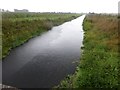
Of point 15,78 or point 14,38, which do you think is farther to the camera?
point 14,38

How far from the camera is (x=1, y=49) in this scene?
926 inches

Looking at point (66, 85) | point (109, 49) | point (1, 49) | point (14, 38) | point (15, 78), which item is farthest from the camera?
point (14, 38)

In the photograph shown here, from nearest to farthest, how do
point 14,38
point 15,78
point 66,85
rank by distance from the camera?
point 66,85
point 15,78
point 14,38

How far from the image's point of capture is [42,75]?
54.7 ft

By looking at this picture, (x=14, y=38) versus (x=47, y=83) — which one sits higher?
(x=14, y=38)

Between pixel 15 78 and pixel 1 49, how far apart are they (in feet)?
27.1

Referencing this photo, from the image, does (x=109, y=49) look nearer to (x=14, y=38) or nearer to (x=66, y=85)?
(x=66, y=85)

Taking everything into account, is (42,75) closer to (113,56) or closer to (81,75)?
(81,75)

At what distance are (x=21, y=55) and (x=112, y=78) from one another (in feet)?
36.5

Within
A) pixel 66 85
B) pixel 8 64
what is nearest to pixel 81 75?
pixel 66 85

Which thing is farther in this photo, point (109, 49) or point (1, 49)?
point (1, 49)

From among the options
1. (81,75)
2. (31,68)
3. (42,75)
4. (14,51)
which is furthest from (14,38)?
(81,75)

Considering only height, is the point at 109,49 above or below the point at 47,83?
above

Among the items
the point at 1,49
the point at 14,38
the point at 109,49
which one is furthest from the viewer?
the point at 14,38
